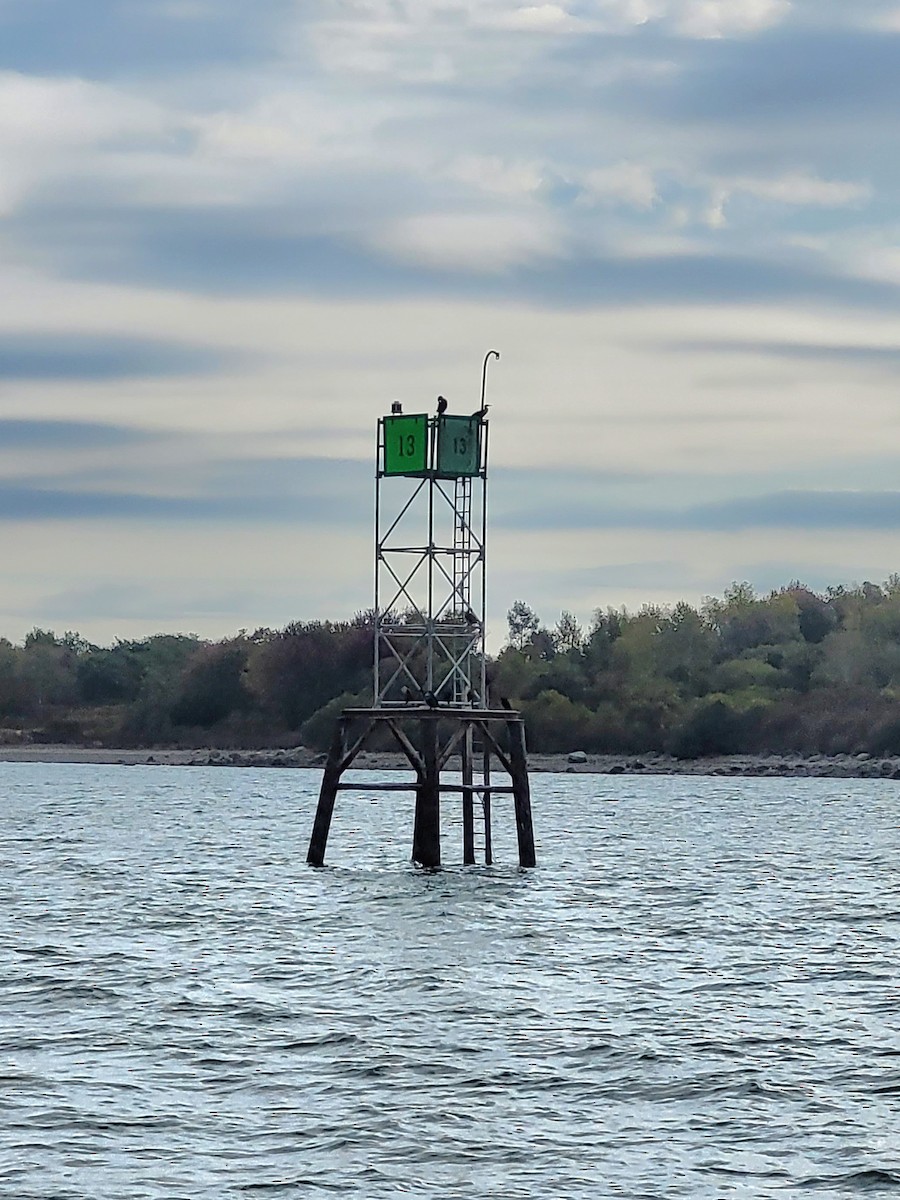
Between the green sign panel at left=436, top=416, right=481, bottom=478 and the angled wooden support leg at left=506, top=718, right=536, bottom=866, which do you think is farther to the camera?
the angled wooden support leg at left=506, top=718, right=536, bottom=866

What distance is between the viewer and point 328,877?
47125 millimetres

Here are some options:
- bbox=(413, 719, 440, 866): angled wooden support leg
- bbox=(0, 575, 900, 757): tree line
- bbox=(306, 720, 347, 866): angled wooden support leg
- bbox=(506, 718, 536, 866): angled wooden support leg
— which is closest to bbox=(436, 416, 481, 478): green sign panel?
bbox=(413, 719, 440, 866): angled wooden support leg

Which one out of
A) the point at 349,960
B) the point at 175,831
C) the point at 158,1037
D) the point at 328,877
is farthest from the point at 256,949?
the point at 175,831

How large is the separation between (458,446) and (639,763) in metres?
97.0

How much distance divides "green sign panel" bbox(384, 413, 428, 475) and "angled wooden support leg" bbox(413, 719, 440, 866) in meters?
5.39

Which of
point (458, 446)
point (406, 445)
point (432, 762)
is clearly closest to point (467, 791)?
point (432, 762)

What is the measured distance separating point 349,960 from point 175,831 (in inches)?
1692

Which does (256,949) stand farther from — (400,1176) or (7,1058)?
(400,1176)

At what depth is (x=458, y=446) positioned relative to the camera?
4253 cm

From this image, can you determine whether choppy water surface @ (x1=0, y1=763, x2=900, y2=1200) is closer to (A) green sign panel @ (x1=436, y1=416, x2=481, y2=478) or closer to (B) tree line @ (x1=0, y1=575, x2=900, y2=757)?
(A) green sign panel @ (x1=436, y1=416, x2=481, y2=478)

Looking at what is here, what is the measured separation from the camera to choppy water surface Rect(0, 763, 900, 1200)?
18.1 meters

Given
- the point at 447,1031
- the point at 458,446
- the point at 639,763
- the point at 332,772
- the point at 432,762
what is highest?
the point at 458,446

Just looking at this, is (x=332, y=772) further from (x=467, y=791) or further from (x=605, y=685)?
(x=605, y=685)

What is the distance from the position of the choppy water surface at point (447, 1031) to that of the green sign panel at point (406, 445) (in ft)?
29.4
